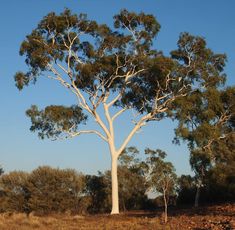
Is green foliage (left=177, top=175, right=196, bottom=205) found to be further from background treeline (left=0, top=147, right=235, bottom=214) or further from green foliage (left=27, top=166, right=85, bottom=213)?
green foliage (left=27, top=166, right=85, bottom=213)

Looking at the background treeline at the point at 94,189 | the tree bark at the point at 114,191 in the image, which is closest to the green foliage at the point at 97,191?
the background treeline at the point at 94,189

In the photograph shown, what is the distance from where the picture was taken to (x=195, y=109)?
32.8 metres

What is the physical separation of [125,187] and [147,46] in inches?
470

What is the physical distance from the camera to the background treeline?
1398 inches

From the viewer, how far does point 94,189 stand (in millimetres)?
39281

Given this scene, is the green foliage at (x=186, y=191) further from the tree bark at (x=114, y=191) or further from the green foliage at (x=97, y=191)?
the tree bark at (x=114, y=191)

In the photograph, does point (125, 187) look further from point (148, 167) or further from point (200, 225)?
point (200, 225)

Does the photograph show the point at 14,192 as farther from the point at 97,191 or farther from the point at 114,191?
the point at 114,191

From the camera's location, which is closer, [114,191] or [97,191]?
[114,191]

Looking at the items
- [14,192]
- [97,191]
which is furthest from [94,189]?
[14,192]

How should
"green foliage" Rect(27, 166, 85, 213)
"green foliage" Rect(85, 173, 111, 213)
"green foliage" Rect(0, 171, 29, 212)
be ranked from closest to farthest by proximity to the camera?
"green foliage" Rect(27, 166, 85, 213) < "green foliage" Rect(0, 171, 29, 212) < "green foliage" Rect(85, 173, 111, 213)

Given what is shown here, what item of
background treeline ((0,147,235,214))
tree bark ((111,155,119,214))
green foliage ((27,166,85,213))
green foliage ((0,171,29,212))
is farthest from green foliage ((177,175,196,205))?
green foliage ((0,171,29,212))

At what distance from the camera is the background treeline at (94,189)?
35.5 m

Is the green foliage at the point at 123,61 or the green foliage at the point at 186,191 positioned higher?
the green foliage at the point at 123,61
